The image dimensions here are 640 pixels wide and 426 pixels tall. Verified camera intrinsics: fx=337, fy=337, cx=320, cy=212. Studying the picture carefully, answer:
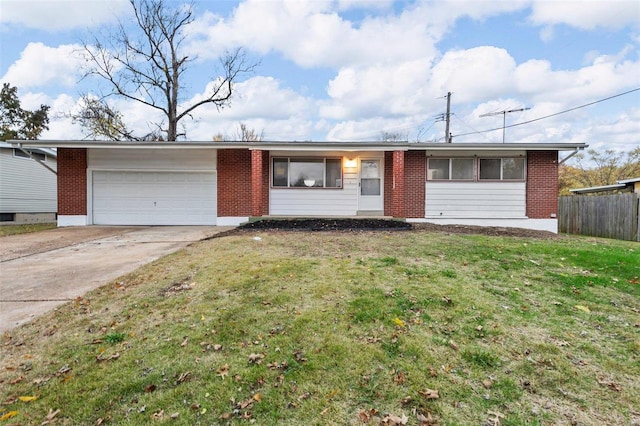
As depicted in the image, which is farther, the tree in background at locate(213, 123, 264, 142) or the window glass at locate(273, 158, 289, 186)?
the tree in background at locate(213, 123, 264, 142)

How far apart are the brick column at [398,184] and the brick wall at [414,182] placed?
74 cm

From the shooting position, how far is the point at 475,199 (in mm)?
11992

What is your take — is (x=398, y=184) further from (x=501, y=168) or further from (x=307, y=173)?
(x=501, y=168)

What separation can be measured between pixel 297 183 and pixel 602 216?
1127 cm

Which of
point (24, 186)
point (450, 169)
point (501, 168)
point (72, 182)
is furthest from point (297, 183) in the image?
point (24, 186)

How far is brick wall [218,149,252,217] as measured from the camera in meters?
12.2

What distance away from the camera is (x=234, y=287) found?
14.0 feet

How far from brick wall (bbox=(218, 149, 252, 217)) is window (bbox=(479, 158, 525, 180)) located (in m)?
8.40

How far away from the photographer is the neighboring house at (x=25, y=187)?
53.8ft

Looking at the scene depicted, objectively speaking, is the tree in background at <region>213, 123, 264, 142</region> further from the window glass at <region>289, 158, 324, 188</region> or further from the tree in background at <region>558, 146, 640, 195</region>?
the tree in background at <region>558, 146, 640, 195</region>

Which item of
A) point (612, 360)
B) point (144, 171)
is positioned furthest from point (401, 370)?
point (144, 171)

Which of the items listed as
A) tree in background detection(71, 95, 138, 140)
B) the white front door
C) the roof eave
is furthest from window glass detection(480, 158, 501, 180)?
tree in background detection(71, 95, 138, 140)

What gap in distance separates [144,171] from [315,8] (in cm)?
902

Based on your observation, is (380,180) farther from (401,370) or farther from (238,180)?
(401,370)
